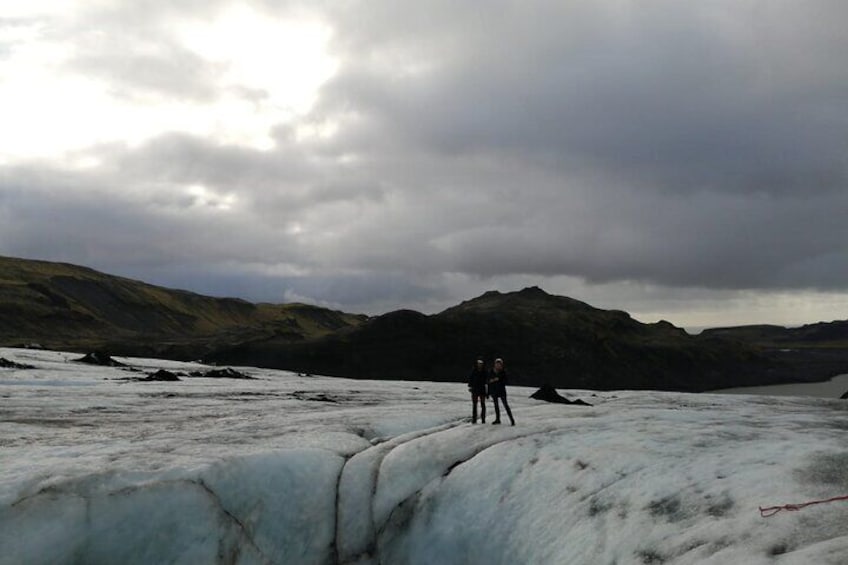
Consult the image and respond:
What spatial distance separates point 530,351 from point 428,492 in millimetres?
110440

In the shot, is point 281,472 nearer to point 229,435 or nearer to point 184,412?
point 229,435

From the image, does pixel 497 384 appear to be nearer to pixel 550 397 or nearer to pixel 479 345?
pixel 550 397

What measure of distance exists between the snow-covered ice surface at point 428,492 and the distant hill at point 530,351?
9129 cm

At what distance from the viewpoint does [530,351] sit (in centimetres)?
12762

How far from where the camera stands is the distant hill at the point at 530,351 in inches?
4587

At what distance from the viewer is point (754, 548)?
39.4ft

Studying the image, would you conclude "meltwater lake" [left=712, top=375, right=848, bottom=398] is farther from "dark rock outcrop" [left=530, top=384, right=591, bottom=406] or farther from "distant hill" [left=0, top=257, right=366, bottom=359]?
"dark rock outcrop" [left=530, top=384, right=591, bottom=406]

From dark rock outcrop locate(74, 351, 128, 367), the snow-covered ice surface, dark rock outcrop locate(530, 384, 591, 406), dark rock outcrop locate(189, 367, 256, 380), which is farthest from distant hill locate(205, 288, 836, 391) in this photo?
the snow-covered ice surface

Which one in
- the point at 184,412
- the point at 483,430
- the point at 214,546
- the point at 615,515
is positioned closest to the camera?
the point at 615,515

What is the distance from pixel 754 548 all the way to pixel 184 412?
26.2m

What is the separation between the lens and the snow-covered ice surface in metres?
14.3

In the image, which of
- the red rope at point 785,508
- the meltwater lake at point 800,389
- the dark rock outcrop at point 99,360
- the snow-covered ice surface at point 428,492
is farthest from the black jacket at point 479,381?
the meltwater lake at point 800,389

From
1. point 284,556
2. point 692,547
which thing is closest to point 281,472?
point 284,556

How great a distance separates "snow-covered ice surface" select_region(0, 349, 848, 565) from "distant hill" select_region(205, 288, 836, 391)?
9129 centimetres
